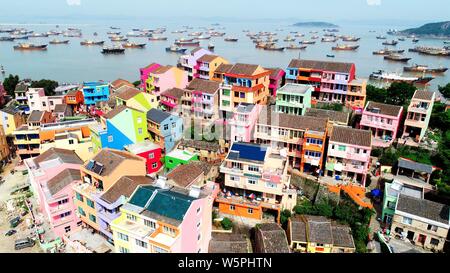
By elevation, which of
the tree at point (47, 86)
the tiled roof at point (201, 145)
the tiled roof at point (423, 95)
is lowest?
the tiled roof at point (201, 145)

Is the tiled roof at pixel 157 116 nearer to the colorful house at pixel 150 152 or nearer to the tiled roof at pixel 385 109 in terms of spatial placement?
the colorful house at pixel 150 152

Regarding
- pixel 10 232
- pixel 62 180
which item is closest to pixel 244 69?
pixel 62 180

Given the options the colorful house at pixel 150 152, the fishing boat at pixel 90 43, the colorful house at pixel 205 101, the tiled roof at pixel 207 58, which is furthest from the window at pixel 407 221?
the fishing boat at pixel 90 43

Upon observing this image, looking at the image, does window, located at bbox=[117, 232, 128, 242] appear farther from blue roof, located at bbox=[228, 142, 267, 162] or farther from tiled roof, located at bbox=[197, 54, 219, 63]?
tiled roof, located at bbox=[197, 54, 219, 63]

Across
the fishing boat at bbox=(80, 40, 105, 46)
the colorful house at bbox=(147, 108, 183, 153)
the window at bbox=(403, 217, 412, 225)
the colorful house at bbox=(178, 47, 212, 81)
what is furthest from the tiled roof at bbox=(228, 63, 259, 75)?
the fishing boat at bbox=(80, 40, 105, 46)

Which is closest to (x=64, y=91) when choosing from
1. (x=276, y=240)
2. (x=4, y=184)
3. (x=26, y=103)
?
(x=26, y=103)
